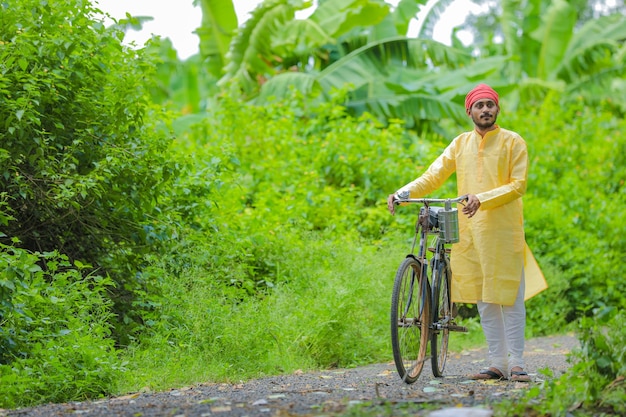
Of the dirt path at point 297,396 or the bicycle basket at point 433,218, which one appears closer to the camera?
the dirt path at point 297,396

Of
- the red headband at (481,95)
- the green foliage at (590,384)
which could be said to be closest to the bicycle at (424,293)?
the red headband at (481,95)

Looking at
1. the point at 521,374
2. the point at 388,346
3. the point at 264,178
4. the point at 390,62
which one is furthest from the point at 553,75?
the point at 521,374

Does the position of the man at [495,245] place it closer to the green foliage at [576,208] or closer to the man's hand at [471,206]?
the man's hand at [471,206]

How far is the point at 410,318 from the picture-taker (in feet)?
18.9

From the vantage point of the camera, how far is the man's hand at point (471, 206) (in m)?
5.59

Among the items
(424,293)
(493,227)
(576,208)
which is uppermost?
(576,208)

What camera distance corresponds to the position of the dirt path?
433cm

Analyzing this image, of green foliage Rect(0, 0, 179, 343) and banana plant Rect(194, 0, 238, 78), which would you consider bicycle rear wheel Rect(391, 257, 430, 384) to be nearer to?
green foliage Rect(0, 0, 179, 343)

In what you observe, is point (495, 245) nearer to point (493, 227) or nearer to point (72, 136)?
point (493, 227)

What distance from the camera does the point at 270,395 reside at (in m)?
4.96

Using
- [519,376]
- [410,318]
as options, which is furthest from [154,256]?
A: [519,376]

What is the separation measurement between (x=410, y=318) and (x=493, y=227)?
0.85 meters

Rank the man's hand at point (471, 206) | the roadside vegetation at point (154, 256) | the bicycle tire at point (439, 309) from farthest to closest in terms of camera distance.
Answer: the bicycle tire at point (439, 309)
the man's hand at point (471, 206)
the roadside vegetation at point (154, 256)

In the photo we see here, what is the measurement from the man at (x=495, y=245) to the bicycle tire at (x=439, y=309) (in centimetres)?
8
